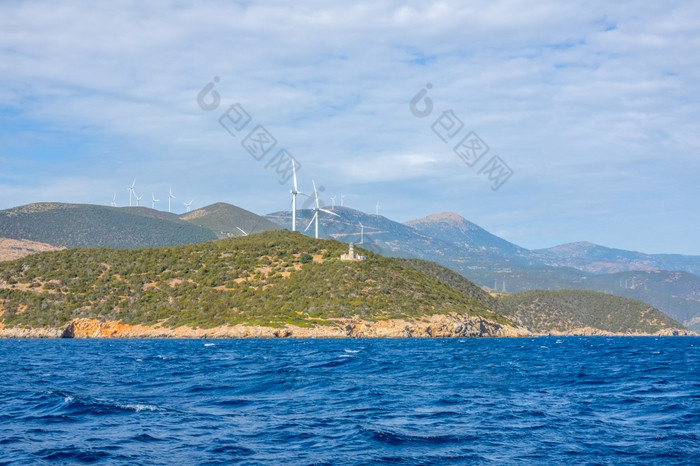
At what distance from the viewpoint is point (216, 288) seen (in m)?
150

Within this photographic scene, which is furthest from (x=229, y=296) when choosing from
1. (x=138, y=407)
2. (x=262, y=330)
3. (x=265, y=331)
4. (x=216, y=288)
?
(x=138, y=407)

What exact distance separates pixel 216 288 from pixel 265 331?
28098 millimetres

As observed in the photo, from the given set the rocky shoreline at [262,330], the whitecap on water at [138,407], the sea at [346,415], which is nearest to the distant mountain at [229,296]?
the rocky shoreline at [262,330]

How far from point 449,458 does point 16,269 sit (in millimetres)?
152214

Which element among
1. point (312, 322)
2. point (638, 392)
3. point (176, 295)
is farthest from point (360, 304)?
point (638, 392)

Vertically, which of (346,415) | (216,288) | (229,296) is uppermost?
(216,288)

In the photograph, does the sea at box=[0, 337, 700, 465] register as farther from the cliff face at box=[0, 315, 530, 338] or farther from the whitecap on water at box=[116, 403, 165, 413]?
the cliff face at box=[0, 315, 530, 338]

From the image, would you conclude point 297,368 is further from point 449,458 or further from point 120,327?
point 120,327

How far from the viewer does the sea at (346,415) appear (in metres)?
25.1

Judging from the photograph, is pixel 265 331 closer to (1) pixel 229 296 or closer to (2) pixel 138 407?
(1) pixel 229 296

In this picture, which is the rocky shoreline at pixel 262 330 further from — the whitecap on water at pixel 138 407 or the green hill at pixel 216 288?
the whitecap on water at pixel 138 407

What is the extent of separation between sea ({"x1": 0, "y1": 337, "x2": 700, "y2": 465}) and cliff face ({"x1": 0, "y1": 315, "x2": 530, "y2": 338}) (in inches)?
2694

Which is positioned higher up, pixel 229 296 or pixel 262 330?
pixel 229 296

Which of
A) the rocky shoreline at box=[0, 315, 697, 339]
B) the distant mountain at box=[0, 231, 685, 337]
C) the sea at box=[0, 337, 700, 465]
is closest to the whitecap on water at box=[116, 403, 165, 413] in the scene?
the sea at box=[0, 337, 700, 465]
